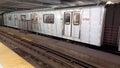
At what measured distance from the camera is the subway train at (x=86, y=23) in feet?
23.6

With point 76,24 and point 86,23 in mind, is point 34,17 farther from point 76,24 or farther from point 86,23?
point 86,23

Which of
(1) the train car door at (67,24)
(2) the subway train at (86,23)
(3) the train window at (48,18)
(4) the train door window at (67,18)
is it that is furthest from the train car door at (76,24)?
(3) the train window at (48,18)

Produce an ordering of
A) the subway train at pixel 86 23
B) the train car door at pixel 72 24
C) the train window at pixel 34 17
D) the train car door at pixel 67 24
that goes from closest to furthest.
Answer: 1. the subway train at pixel 86 23
2. the train car door at pixel 72 24
3. the train car door at pixel 67 24
4. the train window at pixel 34 17

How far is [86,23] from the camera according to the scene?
854 cm

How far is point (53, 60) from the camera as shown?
7.23 meters

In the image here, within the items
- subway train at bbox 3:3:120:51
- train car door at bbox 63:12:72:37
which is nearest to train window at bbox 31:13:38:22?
subway train at bbox 3:3:120:51

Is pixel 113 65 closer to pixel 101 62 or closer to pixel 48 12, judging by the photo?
pixel 101 62

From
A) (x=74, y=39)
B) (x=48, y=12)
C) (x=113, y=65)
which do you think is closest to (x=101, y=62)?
(x=113, y=65)

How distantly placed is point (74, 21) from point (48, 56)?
3219 millimetres

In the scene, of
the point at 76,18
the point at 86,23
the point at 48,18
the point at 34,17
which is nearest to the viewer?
the point at 86,23

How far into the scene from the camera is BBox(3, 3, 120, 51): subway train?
283 inches

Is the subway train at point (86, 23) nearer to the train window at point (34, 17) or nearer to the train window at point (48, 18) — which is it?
the train window at point (48, 18)

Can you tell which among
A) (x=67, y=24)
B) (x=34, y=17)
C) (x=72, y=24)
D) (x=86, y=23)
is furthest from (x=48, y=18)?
(x=86, y=23)

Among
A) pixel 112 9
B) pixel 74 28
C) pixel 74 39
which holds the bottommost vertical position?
pixel 74 39
